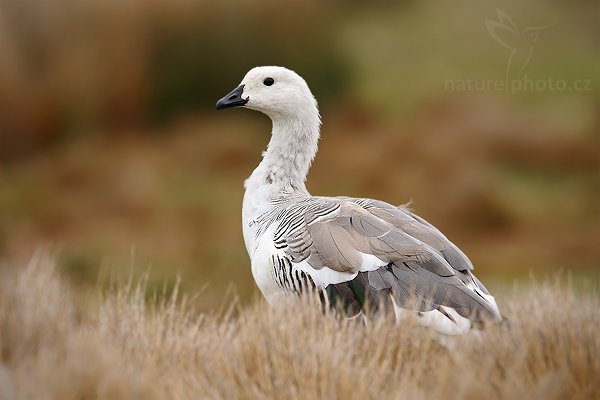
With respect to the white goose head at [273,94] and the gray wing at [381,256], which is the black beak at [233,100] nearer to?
the white goose head at [273,94]

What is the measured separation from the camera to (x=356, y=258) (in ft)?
18.5

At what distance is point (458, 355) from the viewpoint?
477 cm

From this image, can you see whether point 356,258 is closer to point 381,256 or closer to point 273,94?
point 381,256

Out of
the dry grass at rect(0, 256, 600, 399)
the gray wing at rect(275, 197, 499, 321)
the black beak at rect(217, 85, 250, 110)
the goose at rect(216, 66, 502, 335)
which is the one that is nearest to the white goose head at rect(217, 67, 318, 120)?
the black beak at rect(217, 85, 250, 110)

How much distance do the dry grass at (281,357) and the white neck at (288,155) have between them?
1.86m

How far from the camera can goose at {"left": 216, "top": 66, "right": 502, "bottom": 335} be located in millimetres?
5332

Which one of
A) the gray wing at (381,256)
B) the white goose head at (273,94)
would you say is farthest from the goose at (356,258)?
the white goose head at (273,94)

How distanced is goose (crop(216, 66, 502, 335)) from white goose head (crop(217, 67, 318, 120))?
0.15 metres

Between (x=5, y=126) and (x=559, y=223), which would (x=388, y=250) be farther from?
(x=5, y=126)

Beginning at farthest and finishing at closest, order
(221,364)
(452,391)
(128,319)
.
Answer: (128,319) → (221,364) → (452,391)

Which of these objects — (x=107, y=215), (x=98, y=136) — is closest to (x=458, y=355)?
(x=107, y=215)

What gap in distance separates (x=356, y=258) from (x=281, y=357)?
3.81 ft

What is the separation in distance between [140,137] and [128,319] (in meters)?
14.2

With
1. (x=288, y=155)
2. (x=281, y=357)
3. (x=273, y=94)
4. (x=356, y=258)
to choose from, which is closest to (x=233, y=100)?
(x=273, y=94)
